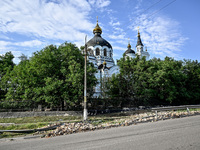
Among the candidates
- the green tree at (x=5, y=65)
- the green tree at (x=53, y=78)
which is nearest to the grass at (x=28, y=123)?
the green tree at (x=53, y=78)

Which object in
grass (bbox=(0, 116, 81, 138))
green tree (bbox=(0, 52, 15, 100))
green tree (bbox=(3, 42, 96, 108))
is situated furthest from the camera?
green tree (bbox=(0, 52, 15, 100))

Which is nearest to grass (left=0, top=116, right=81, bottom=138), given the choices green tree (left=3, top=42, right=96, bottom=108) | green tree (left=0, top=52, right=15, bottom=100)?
green tree (left=3, top=42, right=96, bottom=108)

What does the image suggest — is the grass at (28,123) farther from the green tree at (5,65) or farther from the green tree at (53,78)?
the green tree at (5,65)

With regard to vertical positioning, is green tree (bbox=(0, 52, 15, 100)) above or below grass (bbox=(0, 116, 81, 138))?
above

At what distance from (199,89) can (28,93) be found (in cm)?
2797

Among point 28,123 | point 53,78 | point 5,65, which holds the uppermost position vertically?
point 5,65

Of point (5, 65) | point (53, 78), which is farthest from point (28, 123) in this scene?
point (5, 65)

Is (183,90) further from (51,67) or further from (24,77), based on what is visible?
(24,77)

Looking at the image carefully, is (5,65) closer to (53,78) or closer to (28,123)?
(53,78)

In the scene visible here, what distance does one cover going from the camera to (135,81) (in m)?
22.6

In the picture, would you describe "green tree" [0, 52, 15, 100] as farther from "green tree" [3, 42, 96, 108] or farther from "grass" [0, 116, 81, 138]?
"grass" [0, 116, 81, 138]

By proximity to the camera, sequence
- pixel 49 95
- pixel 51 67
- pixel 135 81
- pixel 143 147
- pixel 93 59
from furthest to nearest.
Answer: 1. pixel 93 59
2. pixel 135 81
3. pixel 51 67
4. pixel 49 95
5. pixel 143 147

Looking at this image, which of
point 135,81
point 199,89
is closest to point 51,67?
point 135,81

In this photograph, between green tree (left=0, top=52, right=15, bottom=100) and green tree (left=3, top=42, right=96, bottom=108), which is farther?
green tree (left=0, top=52, right=15, bottom=100)
